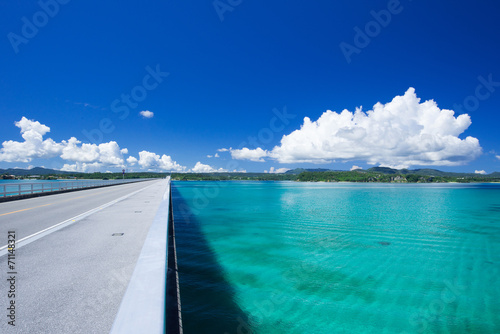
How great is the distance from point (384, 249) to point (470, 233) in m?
9.89

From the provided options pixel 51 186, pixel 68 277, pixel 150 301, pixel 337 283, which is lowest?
pixel 337 283

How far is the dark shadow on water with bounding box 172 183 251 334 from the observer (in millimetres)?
5898

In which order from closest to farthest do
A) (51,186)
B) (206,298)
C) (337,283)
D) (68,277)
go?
1. (68,277)
2. (206,298)
3. (337,283)
4. (51,186)

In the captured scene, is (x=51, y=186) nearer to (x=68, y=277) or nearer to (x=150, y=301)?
(x=68, y=277)

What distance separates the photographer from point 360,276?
902cm

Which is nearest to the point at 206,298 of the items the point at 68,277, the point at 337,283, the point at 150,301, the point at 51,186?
the point at 68,277

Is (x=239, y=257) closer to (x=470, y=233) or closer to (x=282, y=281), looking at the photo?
(x=282, y=281)

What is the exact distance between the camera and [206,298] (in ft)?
23.3

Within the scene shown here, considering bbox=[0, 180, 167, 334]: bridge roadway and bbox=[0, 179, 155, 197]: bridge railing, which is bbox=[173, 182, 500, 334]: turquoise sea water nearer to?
bbox=[0, 180, 167, 334]: bridge roadway

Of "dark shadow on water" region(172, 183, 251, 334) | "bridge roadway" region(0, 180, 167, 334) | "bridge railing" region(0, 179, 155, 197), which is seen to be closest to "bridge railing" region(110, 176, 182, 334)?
"bridge roadway" region(0, 180, 167, 334)

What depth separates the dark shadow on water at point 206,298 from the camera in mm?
5898

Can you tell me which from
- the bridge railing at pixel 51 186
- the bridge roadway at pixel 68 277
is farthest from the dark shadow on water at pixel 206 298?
the bridge railing at pixel 51 186

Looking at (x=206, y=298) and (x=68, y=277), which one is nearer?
(x=68, y=277)

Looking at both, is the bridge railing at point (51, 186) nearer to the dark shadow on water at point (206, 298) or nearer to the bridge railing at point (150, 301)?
the dark shadow on water at point (206, 298)
